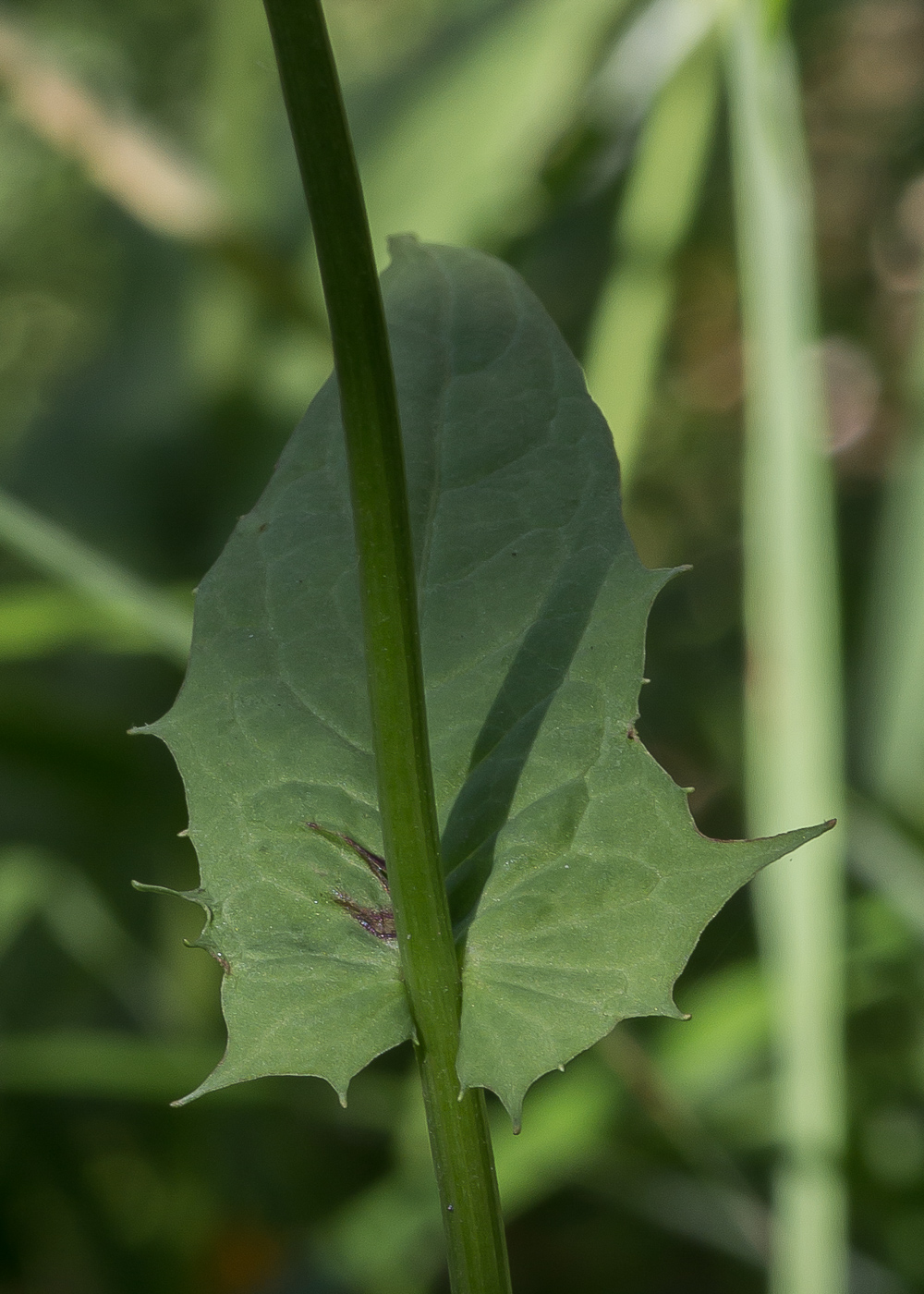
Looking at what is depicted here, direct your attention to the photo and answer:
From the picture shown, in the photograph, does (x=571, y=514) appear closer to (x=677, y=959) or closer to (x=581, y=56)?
(x=677, y=959)

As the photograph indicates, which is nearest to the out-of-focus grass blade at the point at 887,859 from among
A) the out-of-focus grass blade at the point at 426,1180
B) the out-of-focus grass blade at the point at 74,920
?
the out-of-focus grass blade at the point at 426,1180

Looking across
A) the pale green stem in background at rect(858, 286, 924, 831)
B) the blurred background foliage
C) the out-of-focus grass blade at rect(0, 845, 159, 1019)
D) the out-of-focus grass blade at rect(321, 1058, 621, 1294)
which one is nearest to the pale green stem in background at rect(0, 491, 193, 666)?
the blurred background foliage

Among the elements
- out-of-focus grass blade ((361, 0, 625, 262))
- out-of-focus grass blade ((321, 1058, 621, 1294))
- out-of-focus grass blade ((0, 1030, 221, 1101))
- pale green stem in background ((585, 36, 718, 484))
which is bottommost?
out-of-focus grass blade ((321, 1058, 621, 1294))

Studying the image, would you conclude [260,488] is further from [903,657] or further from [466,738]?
[466,738]

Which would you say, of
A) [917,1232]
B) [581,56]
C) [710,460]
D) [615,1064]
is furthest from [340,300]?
[710,460]

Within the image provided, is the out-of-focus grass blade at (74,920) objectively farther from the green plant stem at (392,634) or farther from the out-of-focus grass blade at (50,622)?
the green plant stem at (392,634)

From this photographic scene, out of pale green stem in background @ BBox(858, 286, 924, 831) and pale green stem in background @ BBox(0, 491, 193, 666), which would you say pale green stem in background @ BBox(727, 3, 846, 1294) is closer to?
pale green stem in background @ BBox(858, 286, 924, 831)
